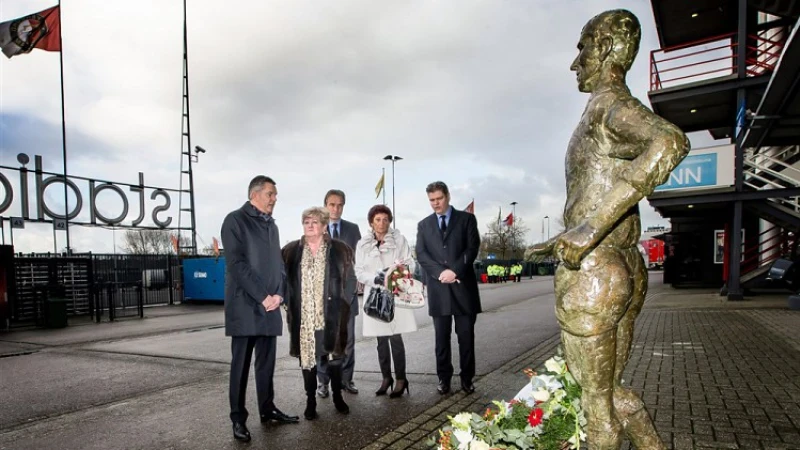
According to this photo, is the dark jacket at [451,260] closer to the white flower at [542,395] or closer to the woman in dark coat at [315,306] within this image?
the woman in dark coat at [315,306]

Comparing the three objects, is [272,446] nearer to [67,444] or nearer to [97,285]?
[67,444]

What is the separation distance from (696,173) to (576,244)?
48.7 ft

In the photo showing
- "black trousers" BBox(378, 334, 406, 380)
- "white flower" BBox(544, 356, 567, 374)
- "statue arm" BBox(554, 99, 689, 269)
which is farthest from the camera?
"black trousers" BBox(378, 334, 406, 380)

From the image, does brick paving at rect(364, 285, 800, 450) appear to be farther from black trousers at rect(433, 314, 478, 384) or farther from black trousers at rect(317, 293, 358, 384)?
black trousers at rect(317, 293, 358, 384)

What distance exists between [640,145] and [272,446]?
10.5 ft

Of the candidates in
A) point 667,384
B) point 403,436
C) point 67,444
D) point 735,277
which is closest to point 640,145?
point 403,436

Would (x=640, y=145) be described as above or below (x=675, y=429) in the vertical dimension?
above

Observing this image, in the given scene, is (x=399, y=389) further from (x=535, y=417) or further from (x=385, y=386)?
(x=535, y=417)

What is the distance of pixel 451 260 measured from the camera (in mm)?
4770

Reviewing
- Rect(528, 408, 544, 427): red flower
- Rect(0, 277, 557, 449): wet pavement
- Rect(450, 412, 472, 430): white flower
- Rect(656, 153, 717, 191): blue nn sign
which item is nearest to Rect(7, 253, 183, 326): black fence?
Rect(0, 277, 557, 449): wet pavement

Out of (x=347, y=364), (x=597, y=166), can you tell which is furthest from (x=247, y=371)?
(x=597, y=166)

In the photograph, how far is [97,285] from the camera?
13000 millimetres

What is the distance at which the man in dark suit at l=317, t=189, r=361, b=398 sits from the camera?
478 centimetres

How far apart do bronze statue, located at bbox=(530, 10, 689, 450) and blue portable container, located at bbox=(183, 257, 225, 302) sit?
1664cm
